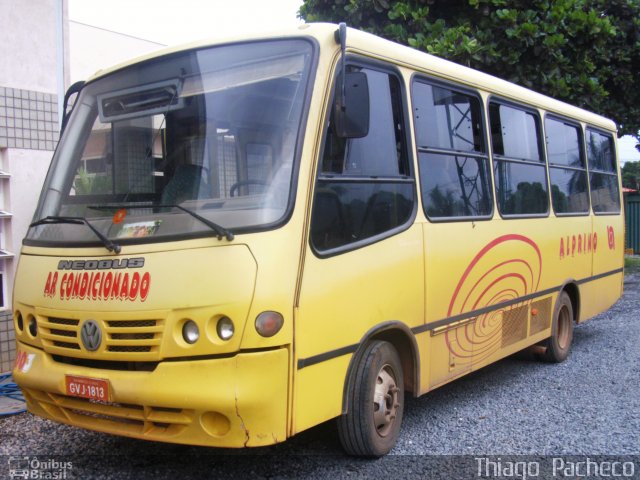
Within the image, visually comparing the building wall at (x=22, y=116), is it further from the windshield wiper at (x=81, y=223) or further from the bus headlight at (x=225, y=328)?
A: the bus headlight at (x=225, y=328)

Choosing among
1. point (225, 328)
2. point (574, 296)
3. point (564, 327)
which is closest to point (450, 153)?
point (225, 328)

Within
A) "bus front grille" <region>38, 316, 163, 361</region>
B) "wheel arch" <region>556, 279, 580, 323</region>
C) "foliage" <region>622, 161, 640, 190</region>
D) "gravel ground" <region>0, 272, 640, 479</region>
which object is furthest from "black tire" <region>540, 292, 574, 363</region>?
"foliage" <region>622, 161, 640, 190</region>

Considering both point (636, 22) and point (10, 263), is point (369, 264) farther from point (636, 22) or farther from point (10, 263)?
point (636, 22)

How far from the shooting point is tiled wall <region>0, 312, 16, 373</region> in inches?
261

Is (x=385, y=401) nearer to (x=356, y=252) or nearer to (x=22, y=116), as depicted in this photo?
(x=356, y=252)

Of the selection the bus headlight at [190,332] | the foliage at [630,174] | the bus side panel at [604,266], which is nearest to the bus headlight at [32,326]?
the bus headlight at [190,332]

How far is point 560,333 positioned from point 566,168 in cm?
191

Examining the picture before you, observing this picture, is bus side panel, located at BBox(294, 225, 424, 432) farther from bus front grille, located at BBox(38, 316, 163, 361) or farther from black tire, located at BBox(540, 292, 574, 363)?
black tire, located at BBox(540, 292, 574, 363)

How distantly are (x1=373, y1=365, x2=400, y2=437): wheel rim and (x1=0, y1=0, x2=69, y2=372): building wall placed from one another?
403 cm

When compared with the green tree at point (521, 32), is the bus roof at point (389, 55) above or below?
below

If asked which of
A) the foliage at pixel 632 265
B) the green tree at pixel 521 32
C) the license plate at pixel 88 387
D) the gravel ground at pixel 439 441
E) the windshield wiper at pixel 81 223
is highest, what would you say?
the green tree at pixel 521 32

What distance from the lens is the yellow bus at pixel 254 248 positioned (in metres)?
3.66

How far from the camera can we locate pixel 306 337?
12.5 ft

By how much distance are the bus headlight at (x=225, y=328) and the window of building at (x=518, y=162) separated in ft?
11.3
